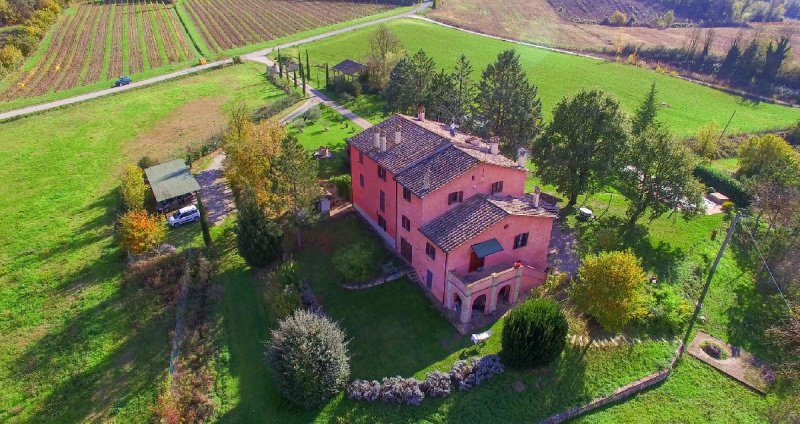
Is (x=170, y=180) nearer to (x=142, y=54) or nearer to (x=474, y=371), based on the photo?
(x=474, y=371)

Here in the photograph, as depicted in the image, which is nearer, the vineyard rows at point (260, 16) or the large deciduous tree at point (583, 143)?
the large deciduous tree at point (583, 143)

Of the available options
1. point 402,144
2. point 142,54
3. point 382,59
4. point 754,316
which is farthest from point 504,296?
point 142,54

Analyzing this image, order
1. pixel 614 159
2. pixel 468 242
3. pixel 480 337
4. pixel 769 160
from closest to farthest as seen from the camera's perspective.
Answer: pixel 480 337, pixel 468 242, pixel 614 159, pixel 769 160

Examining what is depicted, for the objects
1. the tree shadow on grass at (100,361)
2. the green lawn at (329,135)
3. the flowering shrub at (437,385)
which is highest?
the green lawn at (329,135)

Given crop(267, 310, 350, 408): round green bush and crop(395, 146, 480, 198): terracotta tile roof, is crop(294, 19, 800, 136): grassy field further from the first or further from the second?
crop(267, 310, 350, 408): round green bush

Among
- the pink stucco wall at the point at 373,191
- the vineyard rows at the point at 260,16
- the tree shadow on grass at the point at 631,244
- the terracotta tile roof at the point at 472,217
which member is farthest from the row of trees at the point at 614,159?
the vineyard rows at the point at 260,16

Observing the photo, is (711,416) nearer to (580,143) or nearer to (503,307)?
(503,307)

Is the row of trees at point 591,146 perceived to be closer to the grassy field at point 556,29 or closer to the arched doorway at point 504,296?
the arched doorway at point 504,296
